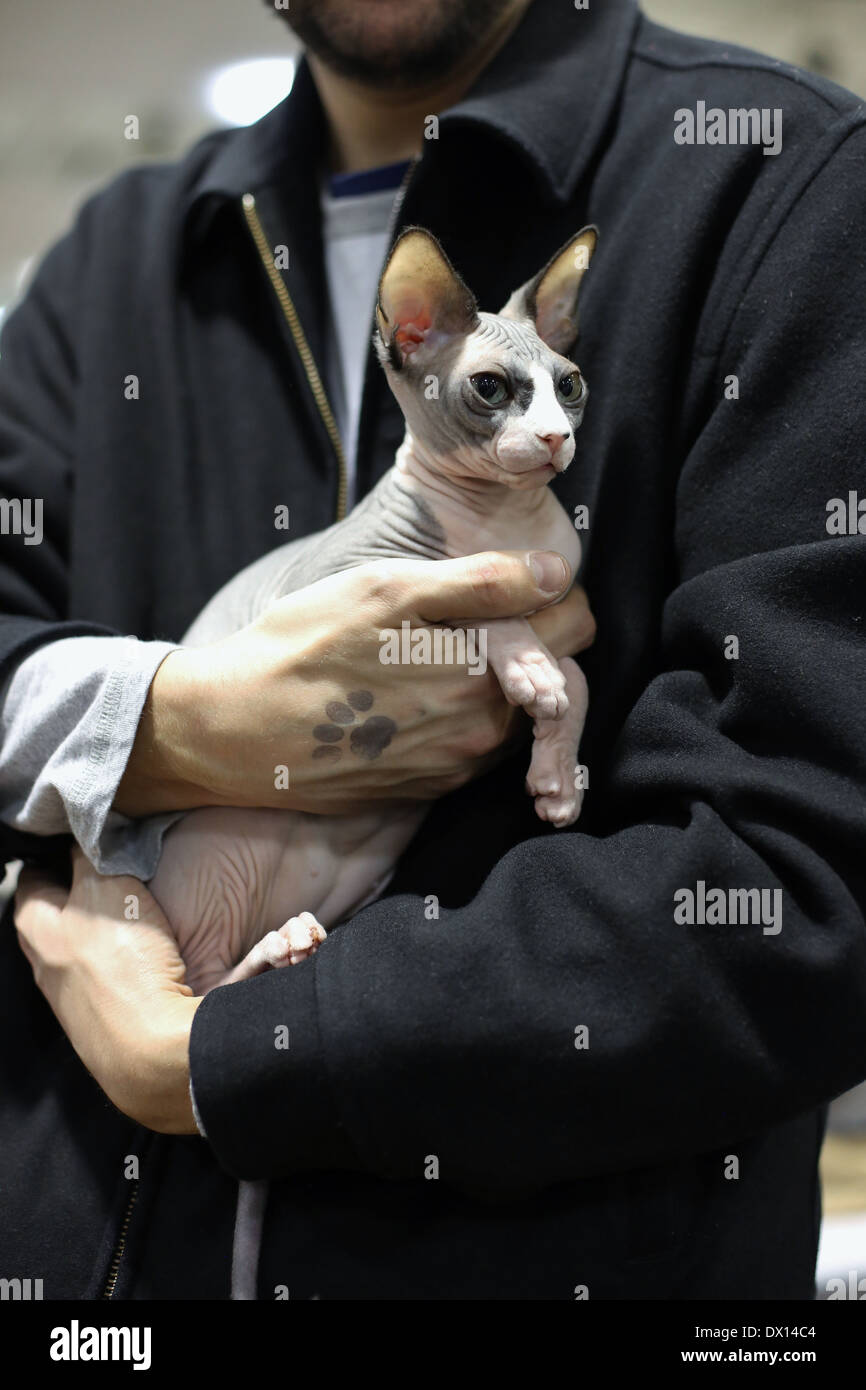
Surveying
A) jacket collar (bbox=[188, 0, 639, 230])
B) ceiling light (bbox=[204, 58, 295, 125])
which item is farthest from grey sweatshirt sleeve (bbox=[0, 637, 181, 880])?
ceiling light (bbox=[204, 58, 295, 125])

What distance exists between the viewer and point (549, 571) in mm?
1048

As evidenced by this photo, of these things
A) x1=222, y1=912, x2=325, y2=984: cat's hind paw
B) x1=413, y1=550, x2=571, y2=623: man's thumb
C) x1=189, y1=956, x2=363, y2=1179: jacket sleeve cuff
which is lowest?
x1=189, y1=956, x2=363, y2=1179: jacket sleeve cuff

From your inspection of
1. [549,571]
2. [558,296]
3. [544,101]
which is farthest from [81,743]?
[544,101]

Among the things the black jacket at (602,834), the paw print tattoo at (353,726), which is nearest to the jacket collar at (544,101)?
the black jacket at (602,834)

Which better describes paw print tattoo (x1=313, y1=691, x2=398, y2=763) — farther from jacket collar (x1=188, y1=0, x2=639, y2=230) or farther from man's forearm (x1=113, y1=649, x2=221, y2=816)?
jacket collar (x1=188, y1=0, x2=639, y2=230)

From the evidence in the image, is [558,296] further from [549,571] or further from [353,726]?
[353,726]

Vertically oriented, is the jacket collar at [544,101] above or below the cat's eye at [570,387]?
above

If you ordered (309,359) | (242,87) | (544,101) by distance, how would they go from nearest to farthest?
(544,101), (309,359), (242,87)

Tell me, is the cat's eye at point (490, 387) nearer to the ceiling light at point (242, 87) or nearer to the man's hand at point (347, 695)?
the man's hand at point (347, 695)

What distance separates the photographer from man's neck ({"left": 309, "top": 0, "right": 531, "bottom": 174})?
1.39 meters

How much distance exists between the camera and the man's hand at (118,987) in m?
1.00

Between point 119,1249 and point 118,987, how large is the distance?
0.78 feet

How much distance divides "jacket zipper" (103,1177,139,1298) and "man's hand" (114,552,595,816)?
0.38m

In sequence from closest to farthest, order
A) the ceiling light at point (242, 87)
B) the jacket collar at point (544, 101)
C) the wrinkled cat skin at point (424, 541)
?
1. the wrinkled cat skin at point (424, 541)
2. the jacket collar at point (544, 101)
3. the ceiling light at point (242, 87)
